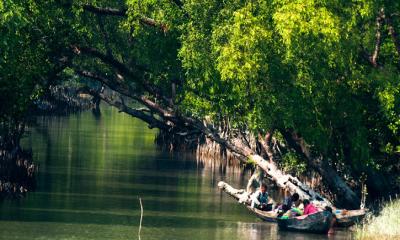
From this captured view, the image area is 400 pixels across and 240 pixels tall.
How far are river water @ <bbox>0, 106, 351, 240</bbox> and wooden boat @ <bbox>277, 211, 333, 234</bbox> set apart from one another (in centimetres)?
57

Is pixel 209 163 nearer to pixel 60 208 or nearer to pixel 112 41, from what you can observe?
pixel 112 41

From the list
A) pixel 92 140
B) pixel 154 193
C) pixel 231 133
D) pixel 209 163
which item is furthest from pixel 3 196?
pixel 92 140

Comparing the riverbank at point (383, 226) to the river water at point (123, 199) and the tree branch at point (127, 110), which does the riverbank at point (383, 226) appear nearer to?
the river water at point (123, 199)

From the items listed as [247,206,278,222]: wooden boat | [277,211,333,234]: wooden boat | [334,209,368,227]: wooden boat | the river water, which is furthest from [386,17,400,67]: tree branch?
[247,206,278,222]: wooden boat

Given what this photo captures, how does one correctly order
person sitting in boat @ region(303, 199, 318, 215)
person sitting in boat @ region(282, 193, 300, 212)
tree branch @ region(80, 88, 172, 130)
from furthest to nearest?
tree branch @ region(80, 88, 172, 130)
person sitting in boat @ region(282, 193, 300, 212)
person sitting in boat @ region(303, 199, 318, 215)

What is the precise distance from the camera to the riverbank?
34.9m

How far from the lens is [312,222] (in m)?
39.3

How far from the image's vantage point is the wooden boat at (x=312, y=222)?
39.2 metres

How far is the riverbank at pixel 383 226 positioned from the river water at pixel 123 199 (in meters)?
1.71

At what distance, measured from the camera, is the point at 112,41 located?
56.7 m

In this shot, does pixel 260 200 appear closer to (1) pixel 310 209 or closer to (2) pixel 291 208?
(2) pixel 291 208

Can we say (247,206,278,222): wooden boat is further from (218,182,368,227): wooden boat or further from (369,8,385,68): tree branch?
(369,8,385,68): tree branch

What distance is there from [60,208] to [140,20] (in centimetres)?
1188

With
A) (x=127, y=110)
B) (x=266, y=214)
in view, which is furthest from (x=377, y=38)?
(x=127, y=110)
